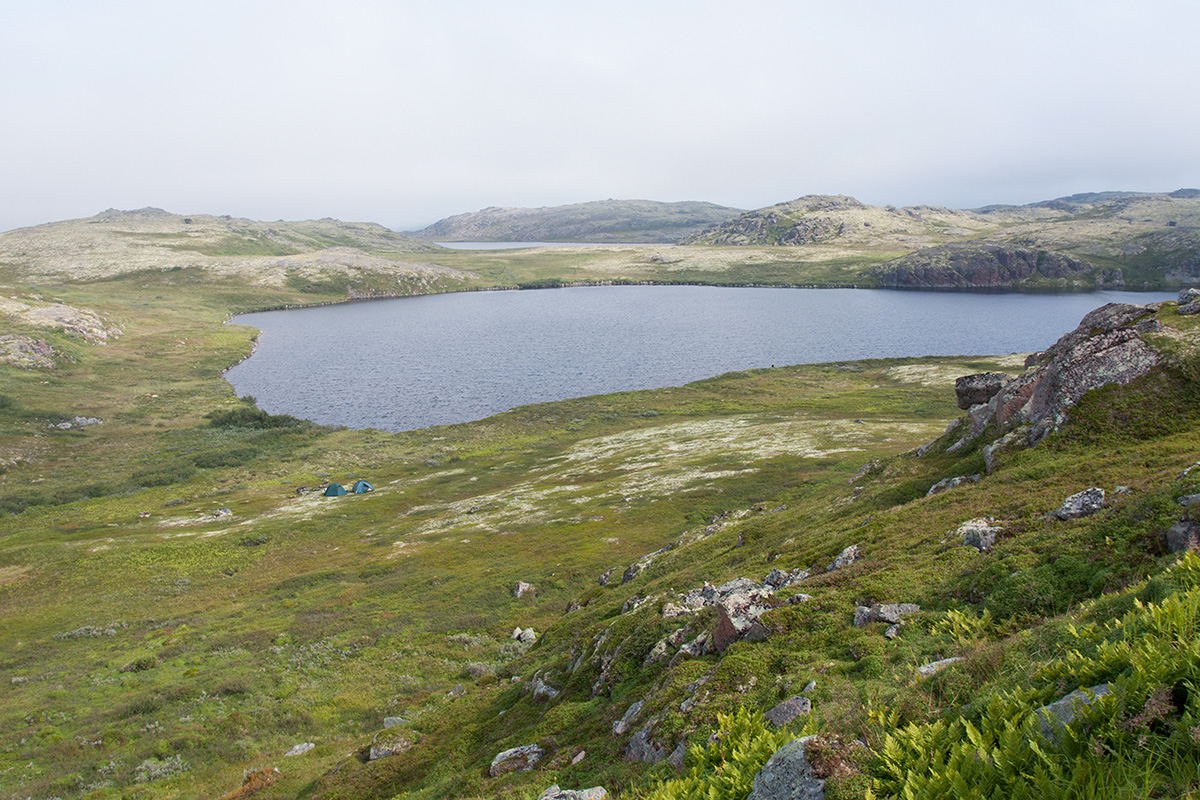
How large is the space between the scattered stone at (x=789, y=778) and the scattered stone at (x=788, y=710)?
2451 mm

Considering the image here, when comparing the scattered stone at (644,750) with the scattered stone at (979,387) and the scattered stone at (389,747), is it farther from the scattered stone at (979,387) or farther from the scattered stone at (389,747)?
the scattered stone at (979,387)

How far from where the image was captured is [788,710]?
12.6 metres

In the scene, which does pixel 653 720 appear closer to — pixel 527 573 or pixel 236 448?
pixel 527 573

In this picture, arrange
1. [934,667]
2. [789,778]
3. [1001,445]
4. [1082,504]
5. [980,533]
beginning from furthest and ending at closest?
[1001,445] → [980,533] → [1082,504] → [934,667] → [789,778]

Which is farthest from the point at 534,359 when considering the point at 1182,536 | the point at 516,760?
the point at 1182,536

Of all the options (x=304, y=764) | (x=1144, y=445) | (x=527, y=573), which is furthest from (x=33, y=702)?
(x=1144, y=445)

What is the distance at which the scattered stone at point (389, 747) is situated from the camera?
24.2m

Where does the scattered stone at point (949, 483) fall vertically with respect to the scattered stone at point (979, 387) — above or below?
below

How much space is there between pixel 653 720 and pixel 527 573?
35.9 meters

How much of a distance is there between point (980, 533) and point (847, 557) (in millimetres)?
4936

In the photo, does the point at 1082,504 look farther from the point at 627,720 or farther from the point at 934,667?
the point at 627,720

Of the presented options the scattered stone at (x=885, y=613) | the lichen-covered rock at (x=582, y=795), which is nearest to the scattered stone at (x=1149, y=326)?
the scattered stone at (x=885, y=613)

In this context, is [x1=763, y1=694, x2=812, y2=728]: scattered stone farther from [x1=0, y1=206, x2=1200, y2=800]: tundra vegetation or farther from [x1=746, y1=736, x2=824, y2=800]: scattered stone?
[x1=746, y1=736, x2=824, y2=800]: scattered stone

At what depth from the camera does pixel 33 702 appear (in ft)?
119
